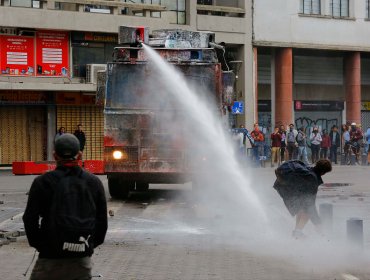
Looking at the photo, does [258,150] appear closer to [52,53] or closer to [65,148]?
[52,53]

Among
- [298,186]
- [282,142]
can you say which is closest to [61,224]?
[298,186]

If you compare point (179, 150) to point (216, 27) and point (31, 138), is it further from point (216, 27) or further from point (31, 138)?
point (216, 27)

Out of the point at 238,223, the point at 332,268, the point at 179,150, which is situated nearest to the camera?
the point at 332,268

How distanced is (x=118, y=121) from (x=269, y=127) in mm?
22482

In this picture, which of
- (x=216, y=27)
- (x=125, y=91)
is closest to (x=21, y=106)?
(x=216, y=27)

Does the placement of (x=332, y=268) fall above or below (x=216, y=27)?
below

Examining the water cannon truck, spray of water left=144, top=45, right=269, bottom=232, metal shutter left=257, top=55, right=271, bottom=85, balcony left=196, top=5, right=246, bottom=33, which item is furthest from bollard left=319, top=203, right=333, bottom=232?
metal shutter left=257, top=55, right=271, bottom=85

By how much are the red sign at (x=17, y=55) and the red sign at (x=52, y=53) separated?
32 centimetres

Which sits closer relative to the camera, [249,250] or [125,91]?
[249,250]

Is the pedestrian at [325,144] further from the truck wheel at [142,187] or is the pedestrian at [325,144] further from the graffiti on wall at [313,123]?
the truck wheel at [142,187]

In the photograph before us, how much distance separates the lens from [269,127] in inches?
1494

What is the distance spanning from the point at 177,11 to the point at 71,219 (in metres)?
29.5

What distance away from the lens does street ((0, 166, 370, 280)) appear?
8.49m

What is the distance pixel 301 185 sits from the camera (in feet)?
31.7
